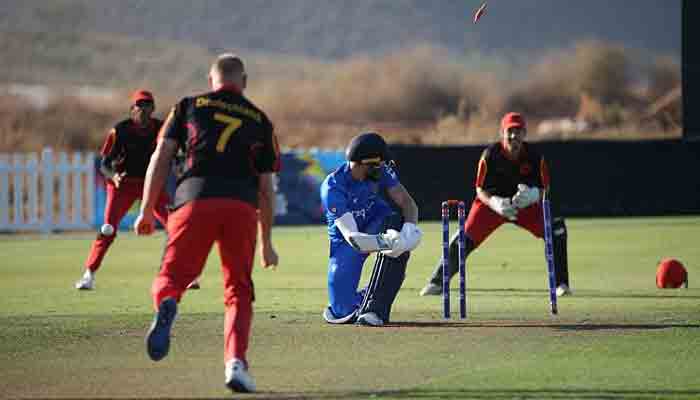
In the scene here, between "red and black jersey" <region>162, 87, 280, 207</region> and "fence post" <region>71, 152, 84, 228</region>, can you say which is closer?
"red and black jersey" <region>162, 87, 280, 207</region>

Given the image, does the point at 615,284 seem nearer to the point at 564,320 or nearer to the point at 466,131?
the point at 564,320

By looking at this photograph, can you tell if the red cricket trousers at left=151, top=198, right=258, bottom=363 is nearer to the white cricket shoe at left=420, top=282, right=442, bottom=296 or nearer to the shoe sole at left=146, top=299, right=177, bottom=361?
the shoe sole at left=146, top=299, right=177, bottom=361

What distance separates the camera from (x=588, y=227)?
2634 centimetres

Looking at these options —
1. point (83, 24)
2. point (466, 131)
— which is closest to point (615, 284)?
point (466, 131)

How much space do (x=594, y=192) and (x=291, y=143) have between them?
1022 inches

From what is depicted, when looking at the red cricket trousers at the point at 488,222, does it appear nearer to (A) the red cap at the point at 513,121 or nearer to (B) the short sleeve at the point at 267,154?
(A) the red cap at the point at 513,121

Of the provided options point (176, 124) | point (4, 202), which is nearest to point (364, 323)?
point (176, 124)

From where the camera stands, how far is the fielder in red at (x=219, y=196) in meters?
7.99

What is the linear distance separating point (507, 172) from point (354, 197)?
3071mm

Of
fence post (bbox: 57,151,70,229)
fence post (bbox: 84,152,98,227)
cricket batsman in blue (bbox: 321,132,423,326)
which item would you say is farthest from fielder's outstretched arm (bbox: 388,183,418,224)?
fence post (bbox: 57,151,70,229)

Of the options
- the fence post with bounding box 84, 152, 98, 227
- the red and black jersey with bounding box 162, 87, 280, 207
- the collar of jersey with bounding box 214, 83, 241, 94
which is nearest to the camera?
the red and black jersey with bounding box 162, 87, 280, 207

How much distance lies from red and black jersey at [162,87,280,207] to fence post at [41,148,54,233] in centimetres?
2077

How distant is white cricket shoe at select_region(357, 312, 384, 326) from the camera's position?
445 inches

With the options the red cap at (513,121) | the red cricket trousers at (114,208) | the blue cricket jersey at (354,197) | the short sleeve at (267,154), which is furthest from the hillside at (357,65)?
the short sleeve at (267,154)
